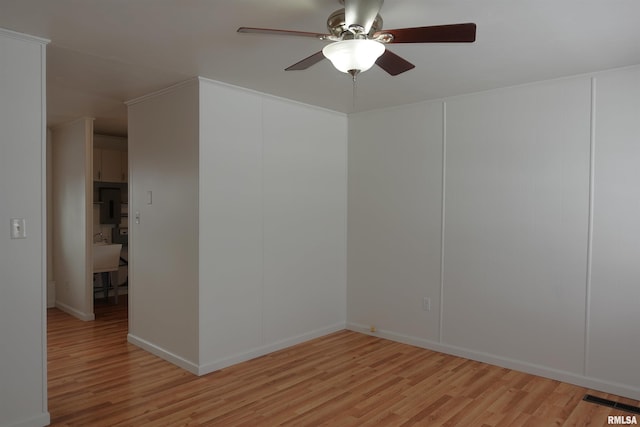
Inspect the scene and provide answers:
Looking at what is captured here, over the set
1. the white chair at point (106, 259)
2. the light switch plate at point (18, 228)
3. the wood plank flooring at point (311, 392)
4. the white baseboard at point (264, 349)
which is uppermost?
the light switch plate at point (18, 228)

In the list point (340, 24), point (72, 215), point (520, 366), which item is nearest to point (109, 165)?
point (72, 215)

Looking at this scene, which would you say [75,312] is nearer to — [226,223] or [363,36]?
[226,223]

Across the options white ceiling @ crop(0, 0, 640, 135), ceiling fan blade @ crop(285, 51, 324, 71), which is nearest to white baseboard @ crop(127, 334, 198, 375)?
white ceiling @ crop(0, 0, 640, 135)

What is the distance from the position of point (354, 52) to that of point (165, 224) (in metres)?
2.58

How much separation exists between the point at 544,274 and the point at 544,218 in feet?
1.50

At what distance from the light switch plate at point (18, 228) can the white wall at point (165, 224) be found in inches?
47.2

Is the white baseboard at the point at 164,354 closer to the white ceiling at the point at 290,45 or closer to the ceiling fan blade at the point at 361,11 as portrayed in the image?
the white ceiling at the point at 290,45

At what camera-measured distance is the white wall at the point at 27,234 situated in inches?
102

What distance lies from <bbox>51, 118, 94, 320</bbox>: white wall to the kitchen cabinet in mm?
497

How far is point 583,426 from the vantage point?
2.77m

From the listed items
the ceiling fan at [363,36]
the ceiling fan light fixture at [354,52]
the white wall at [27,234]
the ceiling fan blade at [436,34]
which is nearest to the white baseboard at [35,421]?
the white wall at [27,234]

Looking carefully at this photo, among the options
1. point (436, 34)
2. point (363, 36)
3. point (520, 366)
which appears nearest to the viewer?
point (436, 34)

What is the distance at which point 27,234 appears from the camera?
8.82 feet

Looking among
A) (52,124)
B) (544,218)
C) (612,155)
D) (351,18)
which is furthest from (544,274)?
(52,124)
